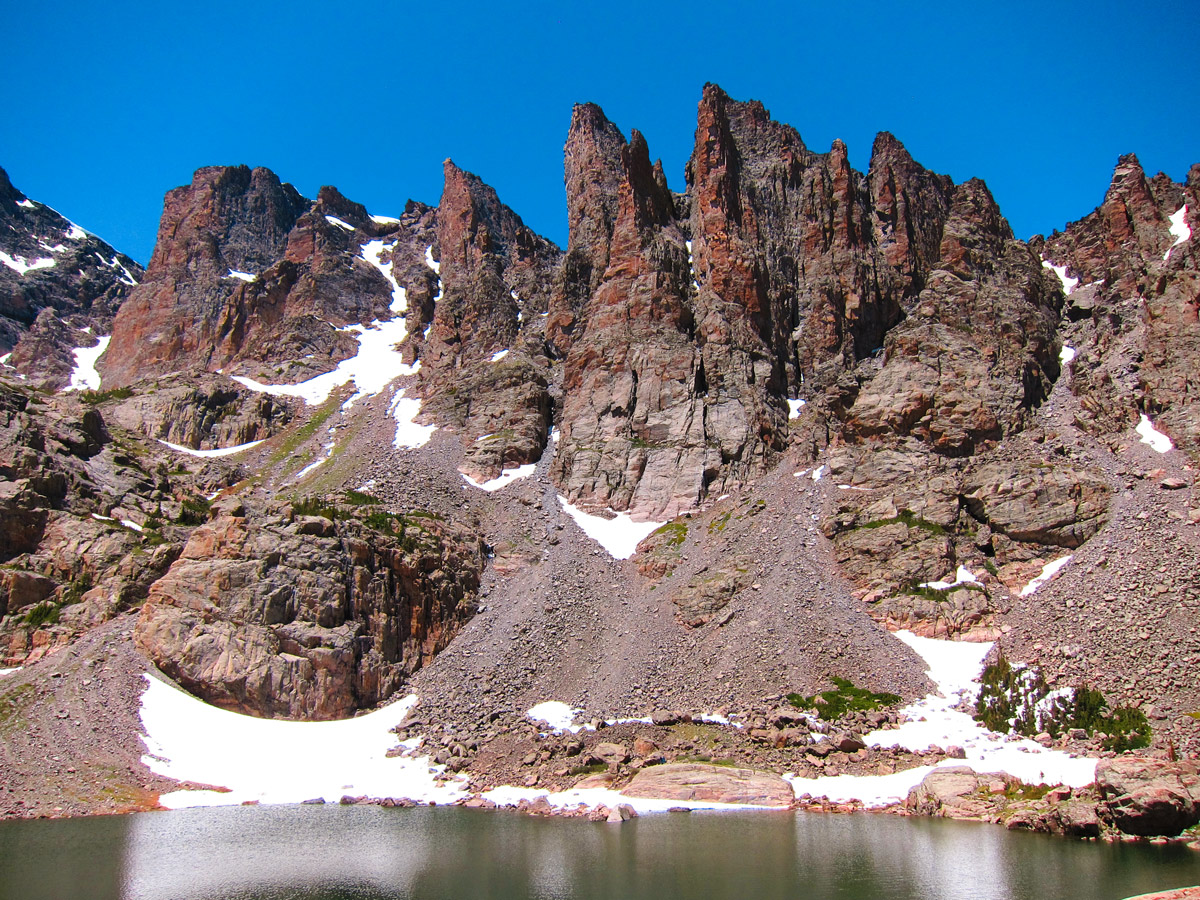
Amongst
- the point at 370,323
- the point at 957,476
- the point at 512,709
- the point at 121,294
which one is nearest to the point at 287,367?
the point at 370,323

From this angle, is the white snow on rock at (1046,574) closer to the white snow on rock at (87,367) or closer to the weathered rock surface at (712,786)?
the weathered rock surface at (712,786)

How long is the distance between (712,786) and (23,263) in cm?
17913

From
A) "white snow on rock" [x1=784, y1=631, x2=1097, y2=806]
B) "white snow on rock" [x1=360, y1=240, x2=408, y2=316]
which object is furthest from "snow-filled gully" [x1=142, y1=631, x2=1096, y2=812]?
"white snow on rock" [x1=360, y1=240, x2=408, y2=316]

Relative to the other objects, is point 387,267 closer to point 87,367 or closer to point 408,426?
point 87,367

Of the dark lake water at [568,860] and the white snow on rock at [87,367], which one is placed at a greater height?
the white snow on rock at [87,367]

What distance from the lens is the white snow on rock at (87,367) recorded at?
429 feet

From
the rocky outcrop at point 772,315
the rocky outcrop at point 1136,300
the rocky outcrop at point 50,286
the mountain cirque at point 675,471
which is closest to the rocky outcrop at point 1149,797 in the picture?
the mountain cirque at point 675,471

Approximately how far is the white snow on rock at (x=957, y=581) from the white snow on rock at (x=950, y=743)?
4.78 meters

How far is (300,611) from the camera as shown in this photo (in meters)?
57.6

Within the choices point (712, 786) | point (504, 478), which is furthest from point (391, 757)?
point (504, 478)

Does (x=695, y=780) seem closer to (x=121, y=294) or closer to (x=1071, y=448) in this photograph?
(x=1071, y=448)

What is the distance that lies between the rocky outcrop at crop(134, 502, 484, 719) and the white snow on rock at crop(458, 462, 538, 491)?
15352 mm

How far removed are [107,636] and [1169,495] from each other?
240ft

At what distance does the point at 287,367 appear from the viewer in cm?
11844
